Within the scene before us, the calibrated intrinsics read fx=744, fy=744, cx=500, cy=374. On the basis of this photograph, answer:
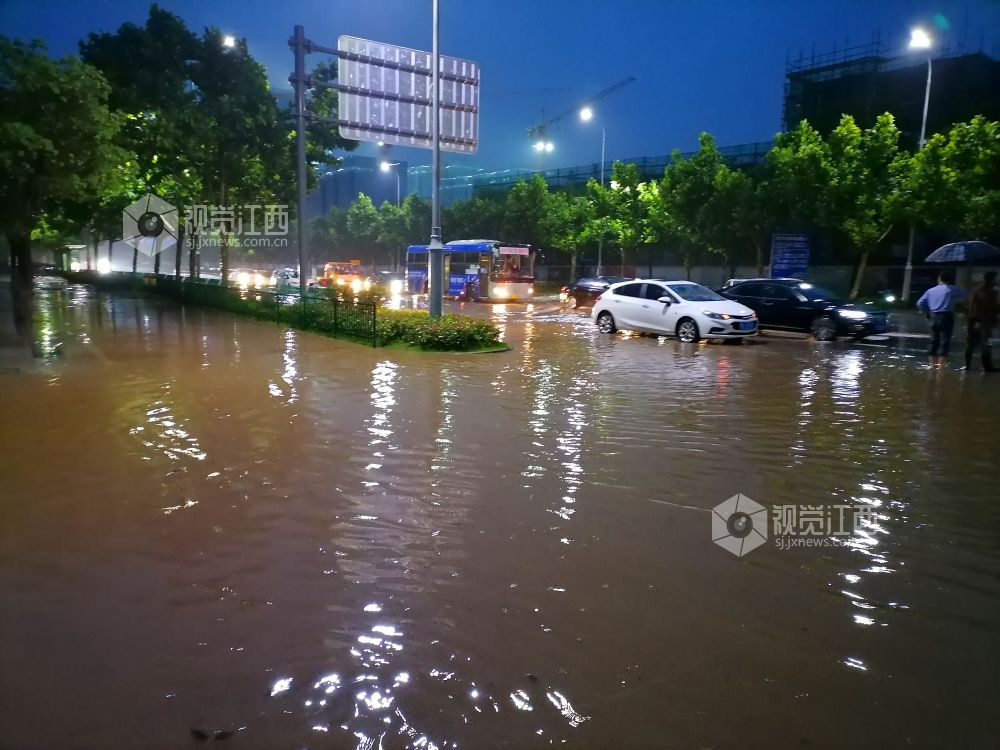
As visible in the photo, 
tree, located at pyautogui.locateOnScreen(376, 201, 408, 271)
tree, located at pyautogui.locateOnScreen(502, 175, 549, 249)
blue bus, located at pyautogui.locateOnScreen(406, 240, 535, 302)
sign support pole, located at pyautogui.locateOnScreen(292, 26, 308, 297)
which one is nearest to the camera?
sign support pole, located at pyautogui.locateOnScreen(292, 26, 308, 297)

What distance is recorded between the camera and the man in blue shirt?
46.6ft

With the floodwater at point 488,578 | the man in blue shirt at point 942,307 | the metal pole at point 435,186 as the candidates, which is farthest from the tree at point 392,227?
the floodwater at point 488,578

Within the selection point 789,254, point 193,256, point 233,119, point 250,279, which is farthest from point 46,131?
point 250,279

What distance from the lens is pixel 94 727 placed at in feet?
10.5

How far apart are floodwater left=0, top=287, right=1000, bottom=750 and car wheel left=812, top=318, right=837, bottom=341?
8523 millimetres

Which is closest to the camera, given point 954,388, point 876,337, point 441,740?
point 441,740

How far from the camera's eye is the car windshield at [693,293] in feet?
60.2

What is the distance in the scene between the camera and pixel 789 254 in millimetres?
30359

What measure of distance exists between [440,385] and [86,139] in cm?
845

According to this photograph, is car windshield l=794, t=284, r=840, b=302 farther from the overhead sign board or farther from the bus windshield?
the bus windshield

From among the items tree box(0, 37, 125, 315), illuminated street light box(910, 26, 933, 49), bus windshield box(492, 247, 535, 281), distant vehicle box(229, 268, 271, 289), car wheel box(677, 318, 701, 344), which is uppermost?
illuminated street light box(910, 26, 933, 49)

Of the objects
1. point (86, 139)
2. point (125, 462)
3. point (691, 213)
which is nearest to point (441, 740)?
point (125, 462)

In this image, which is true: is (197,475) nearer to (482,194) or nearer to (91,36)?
(91,36)

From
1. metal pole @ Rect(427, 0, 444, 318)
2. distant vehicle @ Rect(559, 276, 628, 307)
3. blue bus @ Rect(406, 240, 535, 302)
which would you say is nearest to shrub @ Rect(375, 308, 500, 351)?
metal pole @ Rect(427, 0, 444, 318)
